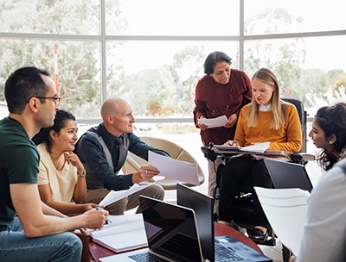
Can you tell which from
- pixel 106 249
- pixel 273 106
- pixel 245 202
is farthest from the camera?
pixel 273 106

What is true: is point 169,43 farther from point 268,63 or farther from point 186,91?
point 268,63

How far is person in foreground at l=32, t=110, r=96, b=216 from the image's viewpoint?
2.83m

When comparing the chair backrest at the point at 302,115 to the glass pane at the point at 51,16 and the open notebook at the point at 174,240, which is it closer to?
the open notebook at the point at 174,240

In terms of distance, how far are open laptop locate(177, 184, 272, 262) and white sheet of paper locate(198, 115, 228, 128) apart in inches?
67.8

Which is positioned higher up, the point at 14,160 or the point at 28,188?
the point at 14,160

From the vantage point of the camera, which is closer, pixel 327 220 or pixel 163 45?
pixel 327 220

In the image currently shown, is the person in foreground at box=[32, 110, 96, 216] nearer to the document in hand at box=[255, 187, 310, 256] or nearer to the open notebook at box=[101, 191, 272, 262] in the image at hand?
the open notebook at box=[101, 191, 272, 262]

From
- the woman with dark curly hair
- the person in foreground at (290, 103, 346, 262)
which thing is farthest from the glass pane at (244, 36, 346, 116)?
the person in foreground at (290, 103, 346, 262)

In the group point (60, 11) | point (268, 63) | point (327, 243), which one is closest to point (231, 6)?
point (268, 63)

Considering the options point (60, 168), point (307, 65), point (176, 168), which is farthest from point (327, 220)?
point (307, 65)

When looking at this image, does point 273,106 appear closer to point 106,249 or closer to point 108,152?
point 108,152

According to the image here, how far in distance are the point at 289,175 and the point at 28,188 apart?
1205 millimetres

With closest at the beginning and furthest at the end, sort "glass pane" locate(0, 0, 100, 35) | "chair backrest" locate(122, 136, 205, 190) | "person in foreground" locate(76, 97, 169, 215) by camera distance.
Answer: "person in foreground" locate(76, 97, 169, 215) → "chair backrest" locate(122, 136, 205, 190) → "glass pane" locate(0, 0, 100, 35)

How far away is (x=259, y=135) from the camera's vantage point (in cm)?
387
